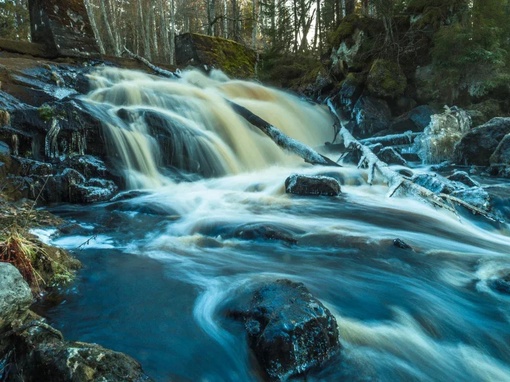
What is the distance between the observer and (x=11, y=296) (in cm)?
222

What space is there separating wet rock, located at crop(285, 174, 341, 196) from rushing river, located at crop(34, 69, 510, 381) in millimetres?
209

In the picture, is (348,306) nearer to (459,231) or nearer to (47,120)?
(459,231)

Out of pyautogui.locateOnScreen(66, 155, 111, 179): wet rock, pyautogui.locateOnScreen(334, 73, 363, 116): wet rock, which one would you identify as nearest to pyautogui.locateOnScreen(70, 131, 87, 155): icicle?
pyautogui.locateOnScreen(66, 155, 111, 179): wet rock

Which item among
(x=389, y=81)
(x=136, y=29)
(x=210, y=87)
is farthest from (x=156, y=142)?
(x=136, y=29)

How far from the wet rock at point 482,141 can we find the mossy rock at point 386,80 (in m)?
4.35

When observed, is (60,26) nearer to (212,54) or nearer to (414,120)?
(212,54)

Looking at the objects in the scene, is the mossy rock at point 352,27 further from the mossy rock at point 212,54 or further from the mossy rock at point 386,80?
the mossy rock at point 212,54

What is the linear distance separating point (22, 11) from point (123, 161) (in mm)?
21000

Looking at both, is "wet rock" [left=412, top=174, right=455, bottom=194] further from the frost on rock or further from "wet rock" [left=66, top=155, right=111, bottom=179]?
"wet rock" [left=66, top=155, right=111, bottom=179]

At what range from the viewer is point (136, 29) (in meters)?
37.5

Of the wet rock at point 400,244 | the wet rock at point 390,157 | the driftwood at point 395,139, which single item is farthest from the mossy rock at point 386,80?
the wet rock at point 400,244

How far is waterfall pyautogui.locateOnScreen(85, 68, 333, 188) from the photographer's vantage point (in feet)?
26.3

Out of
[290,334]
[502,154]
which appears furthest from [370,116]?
[290,334]

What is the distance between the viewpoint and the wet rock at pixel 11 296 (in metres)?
2.17
